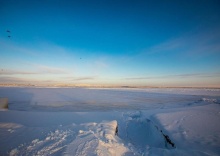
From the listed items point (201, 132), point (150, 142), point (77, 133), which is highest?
point (77, 133)

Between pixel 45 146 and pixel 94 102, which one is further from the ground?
pixel 45 146

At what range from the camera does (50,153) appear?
10.6 ft

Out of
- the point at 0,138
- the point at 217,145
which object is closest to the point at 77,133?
the point at 0,138

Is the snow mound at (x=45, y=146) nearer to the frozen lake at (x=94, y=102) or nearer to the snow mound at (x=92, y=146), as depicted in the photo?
the snow mound at (x=92, y=146)

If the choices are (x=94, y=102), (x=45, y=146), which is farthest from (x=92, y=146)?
(x=94, y=102)

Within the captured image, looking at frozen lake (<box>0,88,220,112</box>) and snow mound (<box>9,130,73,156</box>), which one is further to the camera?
frozen lake (<box>0,88,220,112</box>)

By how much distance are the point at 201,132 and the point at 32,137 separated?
6617mm

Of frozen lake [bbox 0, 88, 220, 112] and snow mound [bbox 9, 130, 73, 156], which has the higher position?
snow mound [bbox 9, 130, 73, 156]

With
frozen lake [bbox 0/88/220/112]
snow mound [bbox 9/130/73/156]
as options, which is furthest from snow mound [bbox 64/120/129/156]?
frozen lake [bbox 0/88/220/112]

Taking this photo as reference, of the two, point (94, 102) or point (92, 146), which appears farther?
point (94, 102)

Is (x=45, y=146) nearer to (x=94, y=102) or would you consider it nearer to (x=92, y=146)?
(x=92, y=146)

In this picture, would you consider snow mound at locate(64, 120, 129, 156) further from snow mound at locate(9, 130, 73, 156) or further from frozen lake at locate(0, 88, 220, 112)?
frozen lake at locate(0, 88, 220, 112)

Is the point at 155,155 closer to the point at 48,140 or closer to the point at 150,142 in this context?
the point at 150,142

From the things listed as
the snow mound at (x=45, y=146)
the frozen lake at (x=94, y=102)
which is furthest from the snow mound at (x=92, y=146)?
the frozen lake at (x=94, y=102)
